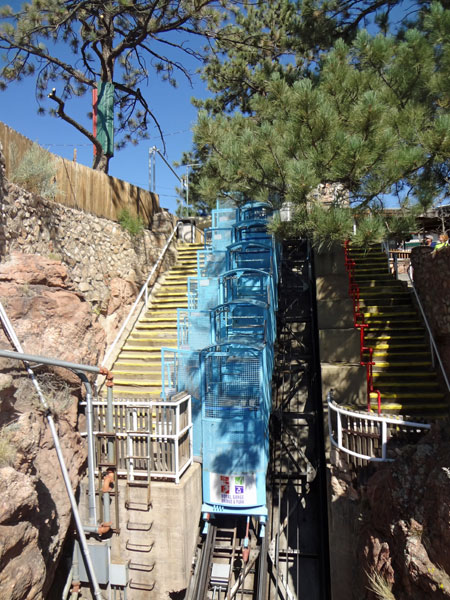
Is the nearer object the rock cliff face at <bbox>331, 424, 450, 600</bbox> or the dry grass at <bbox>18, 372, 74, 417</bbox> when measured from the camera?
the rock cliff face at <bbox>331, 424, 450, 600</bbox>

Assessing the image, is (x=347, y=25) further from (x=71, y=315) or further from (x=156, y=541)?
(x=156, y=541)

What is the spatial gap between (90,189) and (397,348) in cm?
752

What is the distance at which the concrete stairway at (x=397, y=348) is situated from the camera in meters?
7.80

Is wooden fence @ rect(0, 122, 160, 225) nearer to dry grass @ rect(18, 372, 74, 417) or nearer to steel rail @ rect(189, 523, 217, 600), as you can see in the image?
dry grass @ rect(18, 372, 74, 417)

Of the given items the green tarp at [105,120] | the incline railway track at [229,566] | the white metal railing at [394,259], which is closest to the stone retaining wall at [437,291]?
the white metal railing at [394,259]

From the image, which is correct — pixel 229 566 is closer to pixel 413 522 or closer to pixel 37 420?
pixel 413 522

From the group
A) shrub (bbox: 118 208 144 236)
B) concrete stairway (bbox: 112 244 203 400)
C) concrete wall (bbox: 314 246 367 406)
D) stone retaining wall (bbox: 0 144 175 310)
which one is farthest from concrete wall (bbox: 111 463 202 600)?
shrub (bbox: 118 208 144 236)

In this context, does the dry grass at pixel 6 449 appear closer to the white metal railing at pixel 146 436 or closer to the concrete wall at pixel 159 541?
the white metal railing at pixel 146 436

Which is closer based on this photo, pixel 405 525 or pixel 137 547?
pixel 405 525

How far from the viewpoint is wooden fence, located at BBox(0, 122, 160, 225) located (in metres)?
8.07

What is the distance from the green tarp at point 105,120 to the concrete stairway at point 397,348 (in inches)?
293

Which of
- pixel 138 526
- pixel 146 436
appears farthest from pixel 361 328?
pixel 138 526

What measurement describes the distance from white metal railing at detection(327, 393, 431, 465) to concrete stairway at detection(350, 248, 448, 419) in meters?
0.32

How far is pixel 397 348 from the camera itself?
9148mm
